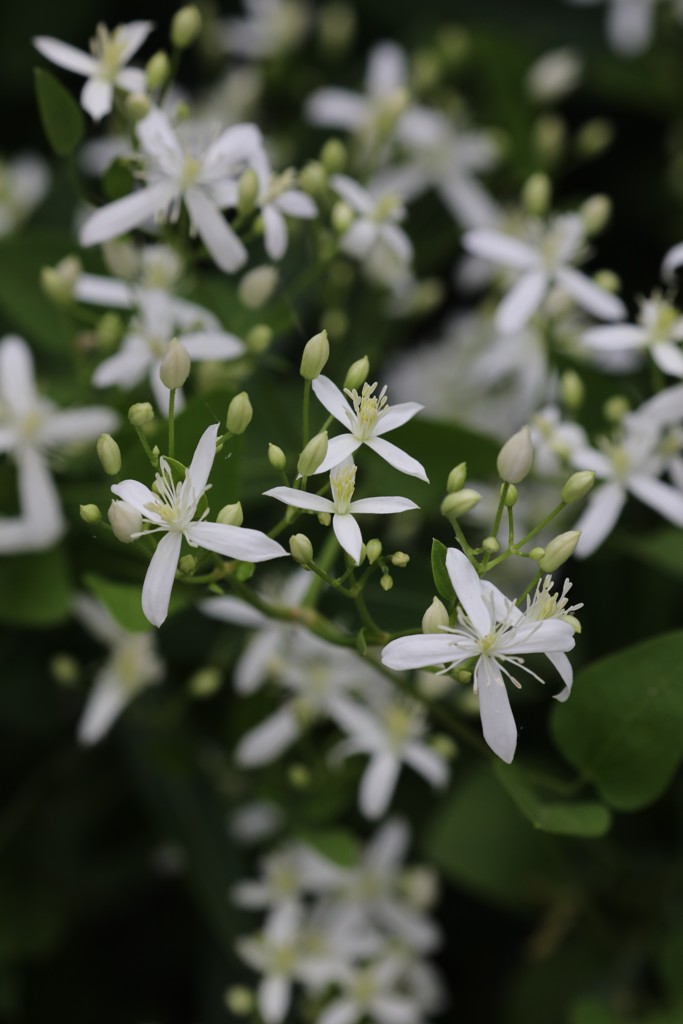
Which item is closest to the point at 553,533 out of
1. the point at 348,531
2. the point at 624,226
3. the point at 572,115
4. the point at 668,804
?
the point at 668,804

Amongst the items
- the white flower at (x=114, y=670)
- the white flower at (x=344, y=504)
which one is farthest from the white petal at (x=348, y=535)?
the white flower at (x=114, y=670)

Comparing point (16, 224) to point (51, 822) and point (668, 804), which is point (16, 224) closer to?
point (51, 822)

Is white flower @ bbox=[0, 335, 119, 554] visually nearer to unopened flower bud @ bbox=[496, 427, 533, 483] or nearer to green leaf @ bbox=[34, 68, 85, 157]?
green leaf @ bbox=[34, 68, 85, 157]

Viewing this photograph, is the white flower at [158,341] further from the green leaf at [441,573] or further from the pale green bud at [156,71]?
the green leaf at [441,573]

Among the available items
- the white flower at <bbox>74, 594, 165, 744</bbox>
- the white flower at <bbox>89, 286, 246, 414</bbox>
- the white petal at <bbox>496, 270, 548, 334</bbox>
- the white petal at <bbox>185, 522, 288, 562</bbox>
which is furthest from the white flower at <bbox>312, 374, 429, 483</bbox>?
the white flower at <bbox>74, 594, 165, 744</bbox>

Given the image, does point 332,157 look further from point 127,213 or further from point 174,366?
point 174,366
